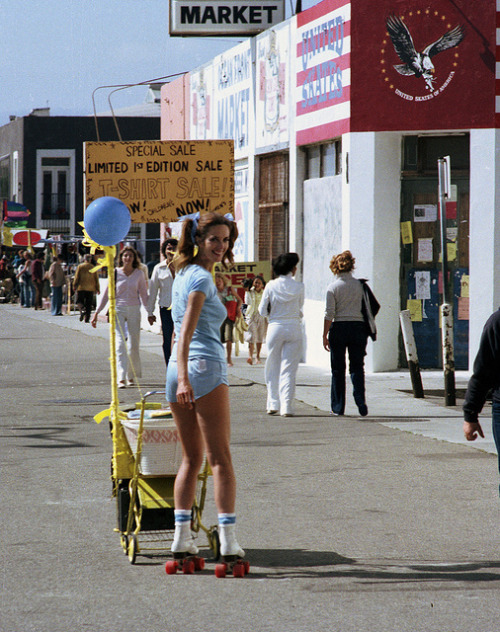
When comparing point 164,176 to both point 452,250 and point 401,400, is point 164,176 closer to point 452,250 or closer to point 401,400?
point 452,250

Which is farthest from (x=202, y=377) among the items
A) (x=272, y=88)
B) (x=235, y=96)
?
(x=235, y=96)

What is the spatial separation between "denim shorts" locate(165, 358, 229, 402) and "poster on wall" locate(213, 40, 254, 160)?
51.5ft

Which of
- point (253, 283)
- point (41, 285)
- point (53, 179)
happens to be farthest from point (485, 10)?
point (53, 179)

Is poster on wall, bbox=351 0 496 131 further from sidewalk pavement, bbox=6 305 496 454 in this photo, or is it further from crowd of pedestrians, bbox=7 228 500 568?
sidewalk pavement, bbox=6 305 496 454

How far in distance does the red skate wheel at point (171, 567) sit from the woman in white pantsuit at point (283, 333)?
6.33 metres

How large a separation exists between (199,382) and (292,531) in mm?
1547

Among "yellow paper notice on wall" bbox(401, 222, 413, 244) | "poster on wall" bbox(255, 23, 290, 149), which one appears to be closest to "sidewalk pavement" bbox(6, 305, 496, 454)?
"yellow paper notice on wall" bbox(401, 222, 413, 244)

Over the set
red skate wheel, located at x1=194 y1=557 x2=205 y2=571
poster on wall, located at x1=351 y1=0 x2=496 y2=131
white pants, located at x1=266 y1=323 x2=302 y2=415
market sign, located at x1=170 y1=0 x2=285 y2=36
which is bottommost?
red skate wheel, located at x1=194 y1=557 x2=205 y2=571

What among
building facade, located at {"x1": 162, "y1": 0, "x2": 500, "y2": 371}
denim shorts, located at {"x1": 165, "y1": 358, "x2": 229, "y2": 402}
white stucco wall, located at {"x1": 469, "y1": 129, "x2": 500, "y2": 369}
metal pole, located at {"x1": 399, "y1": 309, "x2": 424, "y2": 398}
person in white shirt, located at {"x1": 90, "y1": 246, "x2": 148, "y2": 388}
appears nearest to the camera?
denim shorts, located at {"x1": 165, "y1": 358, "x2": 229, "y2": 402}

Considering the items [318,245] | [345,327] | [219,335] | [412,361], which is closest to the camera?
[219,335]

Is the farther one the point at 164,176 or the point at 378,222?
the point at 164,176

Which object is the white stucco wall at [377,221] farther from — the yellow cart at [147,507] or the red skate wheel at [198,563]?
the red skate wheel at [198,563]

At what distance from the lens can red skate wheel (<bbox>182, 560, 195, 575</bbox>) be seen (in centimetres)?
600

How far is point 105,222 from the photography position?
7.29 meters
